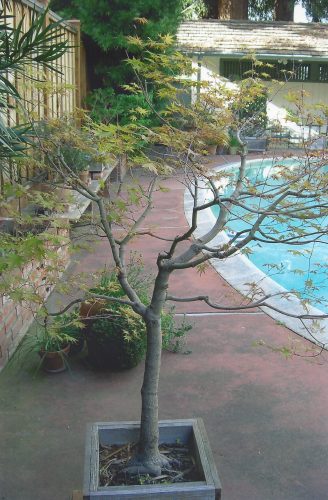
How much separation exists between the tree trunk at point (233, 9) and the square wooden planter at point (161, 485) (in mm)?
24097

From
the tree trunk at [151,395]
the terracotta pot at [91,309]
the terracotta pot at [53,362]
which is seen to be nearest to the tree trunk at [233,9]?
the terracotta pot at [91,309]

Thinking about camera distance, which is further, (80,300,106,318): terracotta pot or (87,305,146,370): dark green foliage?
(80,300,106,318): terracotta pot

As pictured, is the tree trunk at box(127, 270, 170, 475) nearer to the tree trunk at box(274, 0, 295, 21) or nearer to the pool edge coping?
the pool edge coping

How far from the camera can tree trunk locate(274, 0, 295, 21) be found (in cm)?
2566

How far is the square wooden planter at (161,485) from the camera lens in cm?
266

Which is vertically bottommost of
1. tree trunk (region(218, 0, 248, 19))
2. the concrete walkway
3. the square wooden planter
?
the concrete walkway

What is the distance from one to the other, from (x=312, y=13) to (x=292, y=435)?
85.6 feet

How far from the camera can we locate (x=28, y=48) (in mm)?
3287

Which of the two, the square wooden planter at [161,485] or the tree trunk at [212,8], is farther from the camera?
the tree trunk at [212,8]

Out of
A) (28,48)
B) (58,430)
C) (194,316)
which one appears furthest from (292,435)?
(28,48)

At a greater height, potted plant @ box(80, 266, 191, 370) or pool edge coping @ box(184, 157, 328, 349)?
potted plant @ box(80, 266, 191, 370)

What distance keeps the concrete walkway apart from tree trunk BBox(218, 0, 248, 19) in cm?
2189

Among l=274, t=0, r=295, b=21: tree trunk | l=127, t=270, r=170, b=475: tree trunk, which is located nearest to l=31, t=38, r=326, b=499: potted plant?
l=127, t=270, r=170, b=475: tree trunk

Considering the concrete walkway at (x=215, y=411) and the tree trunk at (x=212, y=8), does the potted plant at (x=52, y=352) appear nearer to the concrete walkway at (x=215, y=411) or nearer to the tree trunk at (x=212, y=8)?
the concrete walkway at (x=215, y=411)
